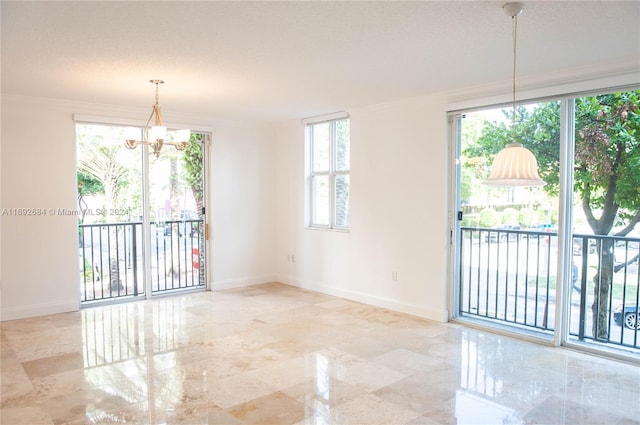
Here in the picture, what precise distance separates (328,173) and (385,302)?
1.85 m

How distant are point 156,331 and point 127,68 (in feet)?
7.89

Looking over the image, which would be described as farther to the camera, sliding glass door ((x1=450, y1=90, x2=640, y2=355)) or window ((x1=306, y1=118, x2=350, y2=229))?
window ((x1=306, y1=118, x2=350, y2=229))

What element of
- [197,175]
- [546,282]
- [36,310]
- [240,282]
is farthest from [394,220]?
[36,310]

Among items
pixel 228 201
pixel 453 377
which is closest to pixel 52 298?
pixel 228 201

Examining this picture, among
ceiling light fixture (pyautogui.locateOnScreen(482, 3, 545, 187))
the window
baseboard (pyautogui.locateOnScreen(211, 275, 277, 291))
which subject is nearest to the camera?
ceiling light fixture (pyautogui.locateOnScreen(482, 3, 545, 187))

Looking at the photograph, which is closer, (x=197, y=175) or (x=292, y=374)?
(x=292, y=374)

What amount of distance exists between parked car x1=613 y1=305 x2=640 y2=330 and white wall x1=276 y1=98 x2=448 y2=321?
1473 millimetres

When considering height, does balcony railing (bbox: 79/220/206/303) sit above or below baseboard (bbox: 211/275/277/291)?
above

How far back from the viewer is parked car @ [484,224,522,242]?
14.1 ft

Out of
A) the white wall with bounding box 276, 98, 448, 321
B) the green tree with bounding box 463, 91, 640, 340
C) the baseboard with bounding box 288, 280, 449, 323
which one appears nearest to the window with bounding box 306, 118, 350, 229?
the white wall with bounding box 276, 98, 448, 321

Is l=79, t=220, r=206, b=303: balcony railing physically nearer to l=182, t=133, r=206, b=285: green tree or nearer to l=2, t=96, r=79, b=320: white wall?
l=182, t=133, r=206, b=285: green tree

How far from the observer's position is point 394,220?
16.4ft

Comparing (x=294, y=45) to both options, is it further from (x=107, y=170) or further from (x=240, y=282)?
(x=240, y=282)

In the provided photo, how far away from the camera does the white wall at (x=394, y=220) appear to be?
15.1 ft
